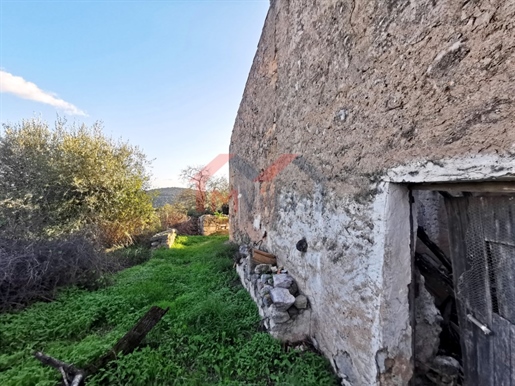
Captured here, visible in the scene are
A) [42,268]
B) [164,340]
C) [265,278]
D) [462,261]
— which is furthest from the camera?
[42,268]

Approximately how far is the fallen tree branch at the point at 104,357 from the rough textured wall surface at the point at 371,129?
1.78m

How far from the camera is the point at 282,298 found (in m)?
2.72

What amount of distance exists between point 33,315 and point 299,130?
4390mm

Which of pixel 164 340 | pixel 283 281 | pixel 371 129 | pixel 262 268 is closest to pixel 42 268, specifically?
pixel 164 340

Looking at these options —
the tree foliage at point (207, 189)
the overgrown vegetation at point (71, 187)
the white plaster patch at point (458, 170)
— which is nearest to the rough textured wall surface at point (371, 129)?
the white plaster patch at point (458, 170)

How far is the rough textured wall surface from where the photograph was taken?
A: 104 centimetres

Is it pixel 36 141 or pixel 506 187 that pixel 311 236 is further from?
pixel 36 141

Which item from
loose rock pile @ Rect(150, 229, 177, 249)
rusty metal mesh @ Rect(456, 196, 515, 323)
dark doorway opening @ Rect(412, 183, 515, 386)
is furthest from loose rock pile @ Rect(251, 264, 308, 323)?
loose rock pile @ Rect(150, 229, 177, 249)

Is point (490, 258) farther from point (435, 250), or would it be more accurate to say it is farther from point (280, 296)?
point (280, 296)

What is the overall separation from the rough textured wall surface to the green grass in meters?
0.59

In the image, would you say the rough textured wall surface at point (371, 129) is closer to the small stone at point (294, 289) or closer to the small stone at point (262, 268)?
the small stone at point (294, 289)

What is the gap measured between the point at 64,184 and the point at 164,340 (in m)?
7.55

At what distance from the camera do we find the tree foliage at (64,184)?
7383mm

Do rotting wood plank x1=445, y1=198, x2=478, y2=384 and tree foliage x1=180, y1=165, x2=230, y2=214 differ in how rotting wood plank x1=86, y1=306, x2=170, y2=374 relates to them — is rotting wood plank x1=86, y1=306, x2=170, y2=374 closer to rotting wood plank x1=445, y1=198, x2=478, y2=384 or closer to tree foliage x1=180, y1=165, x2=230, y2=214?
rotting wood plank x1=445, y1=198, x2=478, y2=384
